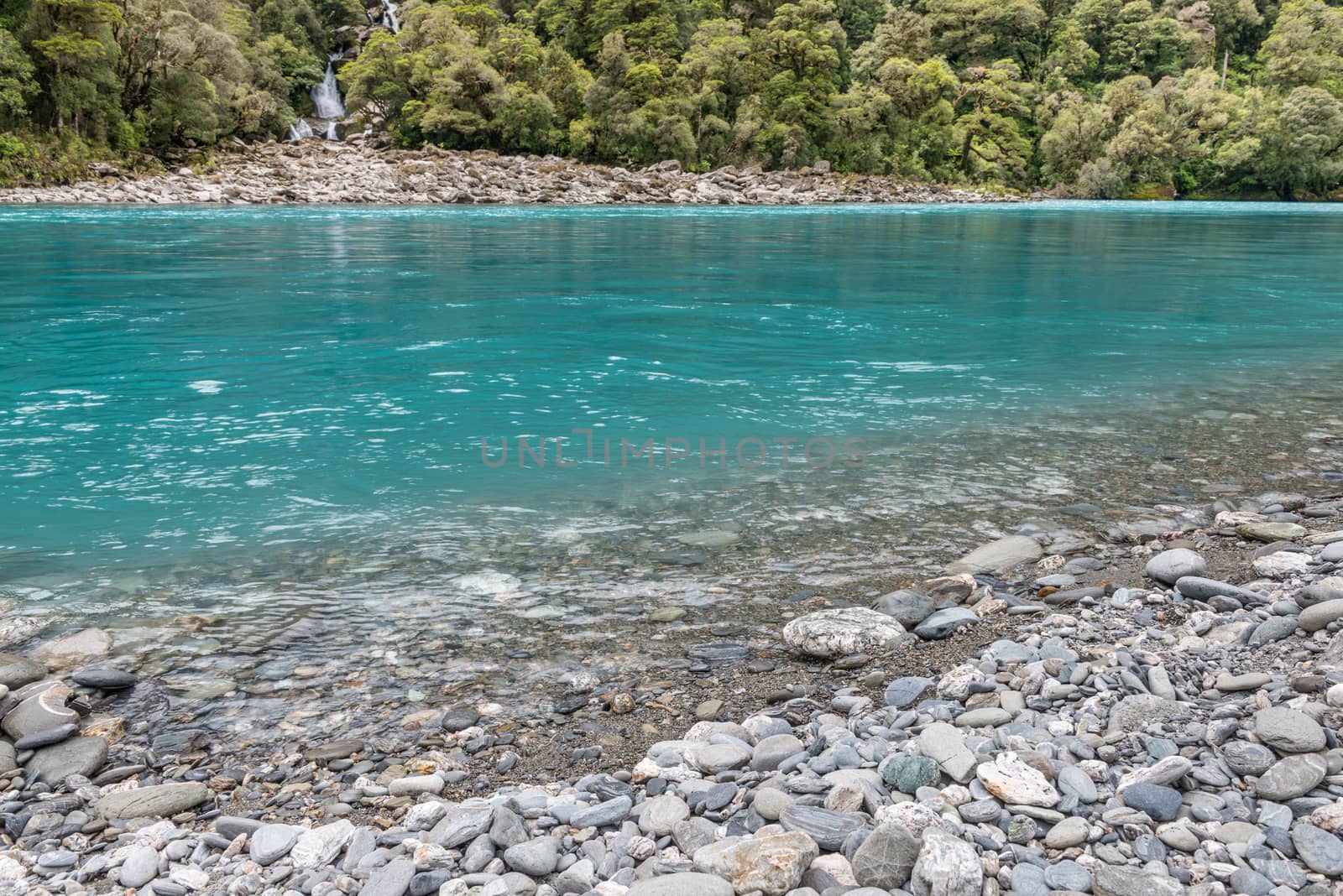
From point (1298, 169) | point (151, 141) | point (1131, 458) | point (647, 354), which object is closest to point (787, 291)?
point (647, 354)

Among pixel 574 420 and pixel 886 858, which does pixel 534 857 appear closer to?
pixel 886 858

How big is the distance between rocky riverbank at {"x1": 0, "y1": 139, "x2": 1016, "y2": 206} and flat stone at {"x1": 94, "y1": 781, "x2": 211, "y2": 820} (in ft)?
163

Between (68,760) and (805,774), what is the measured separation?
2937 mm

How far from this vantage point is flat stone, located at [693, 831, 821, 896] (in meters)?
2.54

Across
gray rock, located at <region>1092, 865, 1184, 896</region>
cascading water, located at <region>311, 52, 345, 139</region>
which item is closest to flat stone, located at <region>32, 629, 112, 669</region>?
gray rock, located at <region>1092, 865, 1184, 896</region>

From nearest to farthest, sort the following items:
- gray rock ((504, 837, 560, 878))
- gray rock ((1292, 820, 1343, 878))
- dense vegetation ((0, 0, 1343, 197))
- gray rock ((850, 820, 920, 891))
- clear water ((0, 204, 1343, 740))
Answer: gray rock ((1292, 820, 1343, 878)) → gray rock ((850, 820, 920, 891)) → gray rock ((504, 837, 560, 878)) → clear water ((0, 204, 1343, 740)) → dense vegetation ((0, 0, 1343, 197))

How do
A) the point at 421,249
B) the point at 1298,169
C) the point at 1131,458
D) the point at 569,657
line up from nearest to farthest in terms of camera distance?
the point at 569,657 → the point at 1131,458 → the point at 421,249 → the point at 1298,169

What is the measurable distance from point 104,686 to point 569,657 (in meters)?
2.16

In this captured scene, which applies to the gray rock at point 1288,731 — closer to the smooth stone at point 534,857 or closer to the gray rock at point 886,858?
the gray rock at point 886,858

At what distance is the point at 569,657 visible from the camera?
4.32 metres

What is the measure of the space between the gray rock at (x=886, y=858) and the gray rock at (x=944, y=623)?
1.88 m

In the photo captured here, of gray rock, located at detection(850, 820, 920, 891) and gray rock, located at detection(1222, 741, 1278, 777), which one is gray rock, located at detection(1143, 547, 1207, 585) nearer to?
gray rock, located at detection(1222, 741, 1278, 777)

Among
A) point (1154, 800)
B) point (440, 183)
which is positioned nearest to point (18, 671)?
point (1154, 800)

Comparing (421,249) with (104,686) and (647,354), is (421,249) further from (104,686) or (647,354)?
(104,686)
